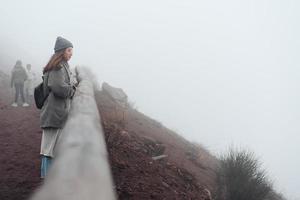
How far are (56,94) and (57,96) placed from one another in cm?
6

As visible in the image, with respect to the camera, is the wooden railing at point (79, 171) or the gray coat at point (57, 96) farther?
the gray coat at point (57, 96)

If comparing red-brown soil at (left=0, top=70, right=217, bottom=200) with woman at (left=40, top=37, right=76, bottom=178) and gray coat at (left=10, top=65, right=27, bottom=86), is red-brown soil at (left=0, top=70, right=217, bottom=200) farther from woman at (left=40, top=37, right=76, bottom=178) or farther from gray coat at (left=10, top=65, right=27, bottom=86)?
gray coat at (left=10, top=65, right=27, bottom=86)

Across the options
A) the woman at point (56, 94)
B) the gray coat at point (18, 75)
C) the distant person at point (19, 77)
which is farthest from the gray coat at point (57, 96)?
the gray coat at point (18, 75)

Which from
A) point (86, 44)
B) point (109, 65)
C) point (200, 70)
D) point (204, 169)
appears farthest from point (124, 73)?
point (204, 169)

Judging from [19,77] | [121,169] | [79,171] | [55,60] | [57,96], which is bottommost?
[121,169]

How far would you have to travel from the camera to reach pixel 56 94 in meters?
4.05

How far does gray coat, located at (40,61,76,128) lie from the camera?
4.02 metres

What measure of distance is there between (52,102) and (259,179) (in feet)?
15.9

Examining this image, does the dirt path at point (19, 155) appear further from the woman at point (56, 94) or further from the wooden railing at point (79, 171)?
the wooden railing at point (79, 171)

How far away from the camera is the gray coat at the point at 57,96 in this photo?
13.2ft

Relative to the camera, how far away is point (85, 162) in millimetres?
2457

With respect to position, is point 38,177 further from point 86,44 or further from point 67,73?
point 86,44

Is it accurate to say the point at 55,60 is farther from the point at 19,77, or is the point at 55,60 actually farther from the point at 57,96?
the point at 19,77

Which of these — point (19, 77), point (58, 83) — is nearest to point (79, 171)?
point (58, 83)
